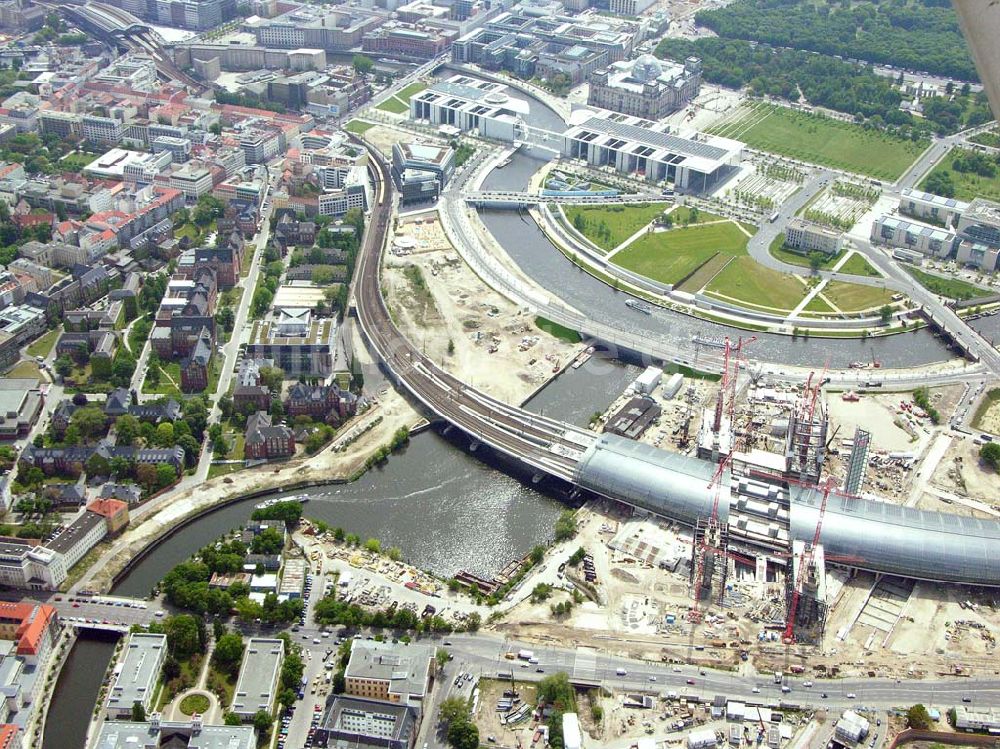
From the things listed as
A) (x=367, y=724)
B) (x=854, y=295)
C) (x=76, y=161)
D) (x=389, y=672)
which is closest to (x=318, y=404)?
(x=389, y=672)

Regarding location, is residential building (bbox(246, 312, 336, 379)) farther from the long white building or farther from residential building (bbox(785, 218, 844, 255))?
the long white building

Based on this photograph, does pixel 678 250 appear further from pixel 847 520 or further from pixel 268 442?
pixel 268 442

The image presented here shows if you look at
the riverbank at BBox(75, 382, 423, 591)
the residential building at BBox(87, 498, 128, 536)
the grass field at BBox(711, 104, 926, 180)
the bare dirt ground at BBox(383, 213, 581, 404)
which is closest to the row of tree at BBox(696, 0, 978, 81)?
the grass field at BBox(711, 104, 926, 180)

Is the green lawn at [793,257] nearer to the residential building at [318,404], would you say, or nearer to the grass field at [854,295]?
the grass field at [854,295]

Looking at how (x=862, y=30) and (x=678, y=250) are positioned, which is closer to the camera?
(x=678, y=250)

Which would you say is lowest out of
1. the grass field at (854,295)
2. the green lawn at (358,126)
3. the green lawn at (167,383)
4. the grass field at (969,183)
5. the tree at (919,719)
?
the green lawn at (167,383)

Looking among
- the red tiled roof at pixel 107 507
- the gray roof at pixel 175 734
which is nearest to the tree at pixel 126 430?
the red tiled roof at pixel 107 507
